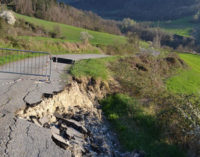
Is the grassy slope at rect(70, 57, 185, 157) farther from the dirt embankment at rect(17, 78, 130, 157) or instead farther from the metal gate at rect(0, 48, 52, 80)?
the metal gate at rect(0, 48, 52, 80)

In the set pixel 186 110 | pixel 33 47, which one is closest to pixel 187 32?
pixel 33 47

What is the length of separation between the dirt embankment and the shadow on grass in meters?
0.36

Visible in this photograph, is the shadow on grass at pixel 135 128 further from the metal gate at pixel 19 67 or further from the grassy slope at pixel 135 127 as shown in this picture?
the metal gate at pixel 19 67

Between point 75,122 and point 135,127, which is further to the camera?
point 135,127

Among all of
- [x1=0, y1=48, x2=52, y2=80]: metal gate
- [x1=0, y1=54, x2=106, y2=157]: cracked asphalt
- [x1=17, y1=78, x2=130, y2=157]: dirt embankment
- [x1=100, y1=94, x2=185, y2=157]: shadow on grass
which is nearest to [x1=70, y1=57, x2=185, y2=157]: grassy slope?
[x1=100, y1=94, x2=185, y2=157]: shadow on grass

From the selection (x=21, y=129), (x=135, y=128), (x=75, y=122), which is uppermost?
(x=21, y=129)

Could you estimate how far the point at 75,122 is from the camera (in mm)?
6484

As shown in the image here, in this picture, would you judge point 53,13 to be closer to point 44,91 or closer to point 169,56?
point 169,56

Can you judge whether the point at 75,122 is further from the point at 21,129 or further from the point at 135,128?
the point at 135,128

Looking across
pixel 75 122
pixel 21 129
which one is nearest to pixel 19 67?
pixel 75 122

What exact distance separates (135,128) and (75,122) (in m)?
2.37

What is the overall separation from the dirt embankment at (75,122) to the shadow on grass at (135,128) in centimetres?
36

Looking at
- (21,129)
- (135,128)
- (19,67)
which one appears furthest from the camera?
(19,67)

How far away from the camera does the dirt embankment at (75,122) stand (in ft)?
18.0
